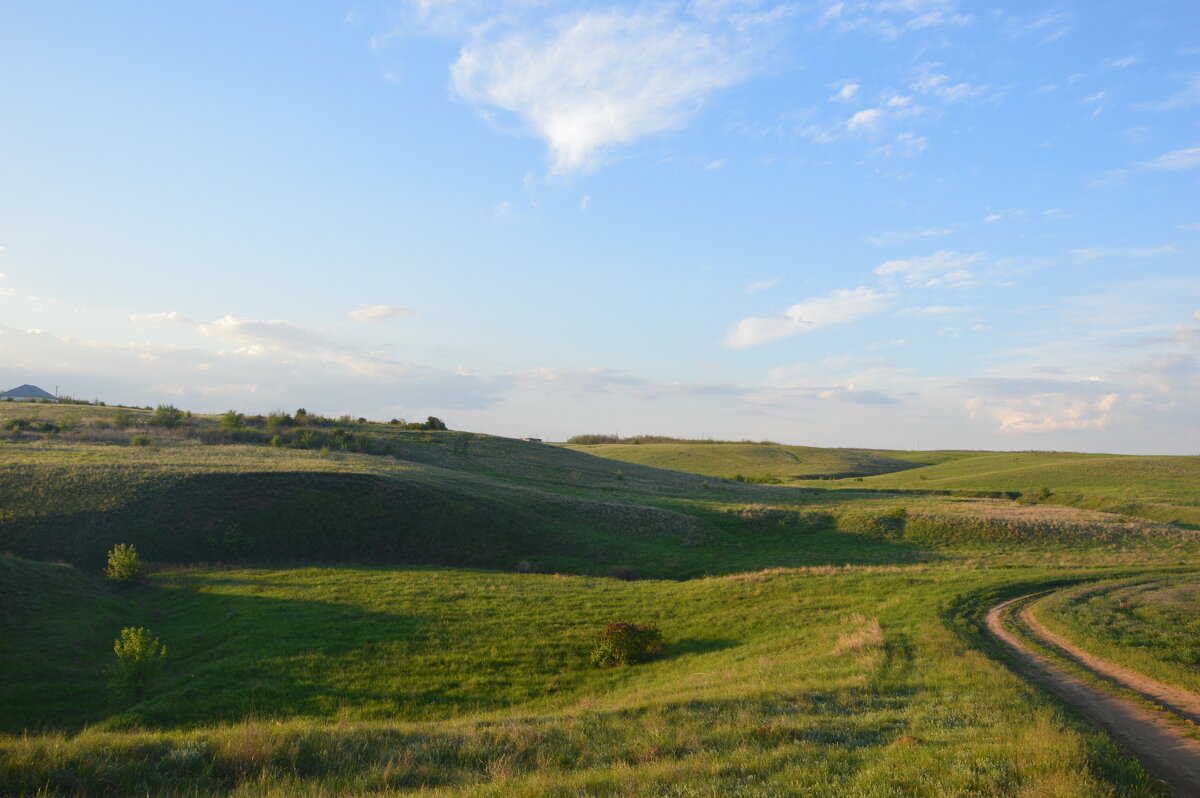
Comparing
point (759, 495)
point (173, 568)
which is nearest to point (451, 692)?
point (173, 568)

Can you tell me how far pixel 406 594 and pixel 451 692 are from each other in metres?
10.4

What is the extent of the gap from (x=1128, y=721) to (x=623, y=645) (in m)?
13.4

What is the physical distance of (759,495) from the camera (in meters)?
73.1

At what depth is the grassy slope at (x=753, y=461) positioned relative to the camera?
12194 centimetres

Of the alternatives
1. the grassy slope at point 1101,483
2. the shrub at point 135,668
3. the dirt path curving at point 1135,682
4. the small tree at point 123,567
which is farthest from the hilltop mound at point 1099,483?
the small tree at point 123,567

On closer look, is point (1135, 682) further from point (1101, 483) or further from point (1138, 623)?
point (1101, 483)

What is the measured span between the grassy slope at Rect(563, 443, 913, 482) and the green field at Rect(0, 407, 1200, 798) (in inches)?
2376

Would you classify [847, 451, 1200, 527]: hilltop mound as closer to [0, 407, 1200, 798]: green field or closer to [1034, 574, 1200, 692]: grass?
[0, 407, 1200, 798]: green field

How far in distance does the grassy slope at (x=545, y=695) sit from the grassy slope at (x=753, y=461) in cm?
8531

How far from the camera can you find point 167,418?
72.4 metres

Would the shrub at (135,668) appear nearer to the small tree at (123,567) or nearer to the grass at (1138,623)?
the small tree at (123,567)

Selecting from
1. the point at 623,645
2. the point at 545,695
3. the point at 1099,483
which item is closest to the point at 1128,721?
the point at 623,645

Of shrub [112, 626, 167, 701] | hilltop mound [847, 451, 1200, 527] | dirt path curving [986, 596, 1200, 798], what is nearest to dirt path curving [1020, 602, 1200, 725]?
dirt path curving [986, 596, 1200, 798]

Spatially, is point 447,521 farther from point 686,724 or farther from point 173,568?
point 686,724
